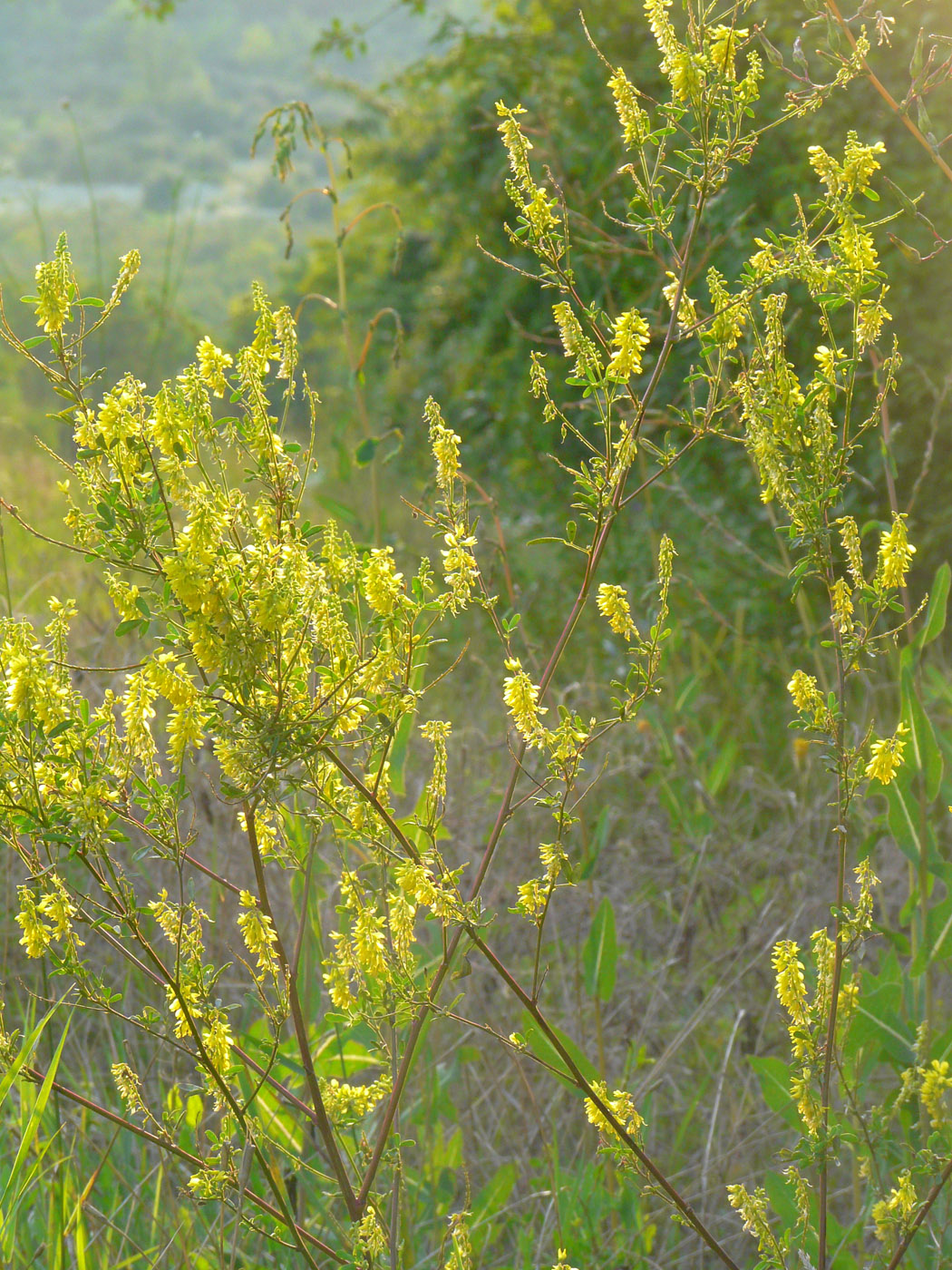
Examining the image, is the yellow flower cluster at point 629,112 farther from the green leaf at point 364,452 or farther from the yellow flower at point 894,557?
the green leaf at point 364,452

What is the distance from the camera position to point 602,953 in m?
1.89

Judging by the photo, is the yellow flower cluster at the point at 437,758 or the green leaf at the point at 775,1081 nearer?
the yellow flower cluster at the point at 437,758

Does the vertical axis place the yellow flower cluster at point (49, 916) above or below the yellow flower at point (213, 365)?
below

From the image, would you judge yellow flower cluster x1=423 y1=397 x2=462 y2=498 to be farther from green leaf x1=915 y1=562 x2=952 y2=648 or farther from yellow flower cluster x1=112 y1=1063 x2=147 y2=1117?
green leaf x1=915 y1=562 x2=952 y2=648

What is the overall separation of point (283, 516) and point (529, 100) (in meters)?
3.40

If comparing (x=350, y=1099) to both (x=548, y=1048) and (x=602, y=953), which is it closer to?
(x=548, y=1048)

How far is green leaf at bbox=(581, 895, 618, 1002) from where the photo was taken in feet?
6.15

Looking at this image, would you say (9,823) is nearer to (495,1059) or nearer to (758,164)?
(495,1059)

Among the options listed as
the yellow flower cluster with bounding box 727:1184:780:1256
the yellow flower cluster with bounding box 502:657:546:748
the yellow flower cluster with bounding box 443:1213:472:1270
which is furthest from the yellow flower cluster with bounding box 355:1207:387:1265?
the yellow flower cluster with bounding box 502:657:546:748

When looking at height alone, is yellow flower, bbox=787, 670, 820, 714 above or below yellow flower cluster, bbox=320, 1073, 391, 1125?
above

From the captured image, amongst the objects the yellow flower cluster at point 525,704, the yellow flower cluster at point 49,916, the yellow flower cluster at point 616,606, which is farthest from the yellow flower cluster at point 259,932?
the yellow flower cluster at point 616,606

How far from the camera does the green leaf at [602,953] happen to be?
1876 millimetres

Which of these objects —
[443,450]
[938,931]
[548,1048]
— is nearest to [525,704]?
[443,450]

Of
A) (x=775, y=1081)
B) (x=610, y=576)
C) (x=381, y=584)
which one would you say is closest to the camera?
(x=381, y=584)
